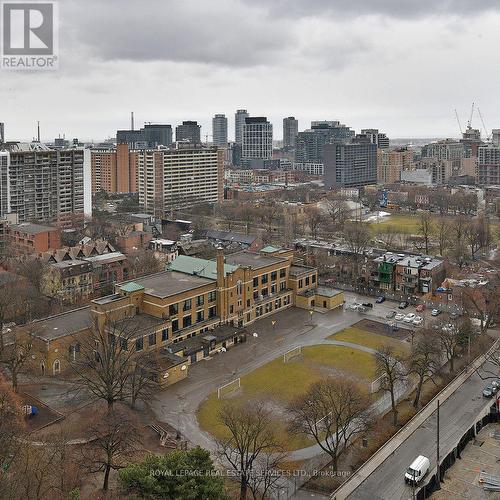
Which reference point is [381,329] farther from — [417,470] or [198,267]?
[417,470]

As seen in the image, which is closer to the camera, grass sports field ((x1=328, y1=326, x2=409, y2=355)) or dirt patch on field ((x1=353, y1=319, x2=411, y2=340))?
grass sports field ((x1=328, y1=326, x2=409, y2=355))

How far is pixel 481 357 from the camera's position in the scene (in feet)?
87.0

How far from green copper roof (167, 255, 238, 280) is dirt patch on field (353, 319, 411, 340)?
8062 millimetres

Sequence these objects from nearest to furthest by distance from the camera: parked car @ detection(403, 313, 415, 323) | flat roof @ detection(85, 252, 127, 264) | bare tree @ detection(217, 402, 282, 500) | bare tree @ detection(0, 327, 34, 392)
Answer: bare tree @ detection(217, 402, 282, 500)
bare tree @ detection(0, 327, 34, 392)
parked car @ detection(403, 313, 415, 323)
flat roof @ detection(85, 252, 127, 264)

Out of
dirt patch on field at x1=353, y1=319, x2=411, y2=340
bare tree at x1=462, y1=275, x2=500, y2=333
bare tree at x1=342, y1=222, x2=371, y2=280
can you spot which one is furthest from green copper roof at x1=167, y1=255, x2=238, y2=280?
bare tree at x1=462, y1=275, x2=500, y2=333

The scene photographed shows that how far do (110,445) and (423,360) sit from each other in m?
12.5

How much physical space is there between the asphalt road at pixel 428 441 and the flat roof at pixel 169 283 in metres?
13.8

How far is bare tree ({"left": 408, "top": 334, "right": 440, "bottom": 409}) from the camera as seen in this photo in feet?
71.6

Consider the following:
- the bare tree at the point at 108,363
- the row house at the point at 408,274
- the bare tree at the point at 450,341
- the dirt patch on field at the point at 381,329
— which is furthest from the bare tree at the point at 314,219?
the bare tree at the point at 108,363

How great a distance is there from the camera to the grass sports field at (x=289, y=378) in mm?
20906

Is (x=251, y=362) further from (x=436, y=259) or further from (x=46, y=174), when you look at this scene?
(x=46, y=174)

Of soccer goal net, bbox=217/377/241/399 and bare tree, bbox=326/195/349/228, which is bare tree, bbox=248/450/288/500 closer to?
soccer goal net, bbox=217/377/241/399

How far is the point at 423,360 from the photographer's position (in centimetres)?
2202

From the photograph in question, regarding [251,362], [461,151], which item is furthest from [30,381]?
[461,151]
